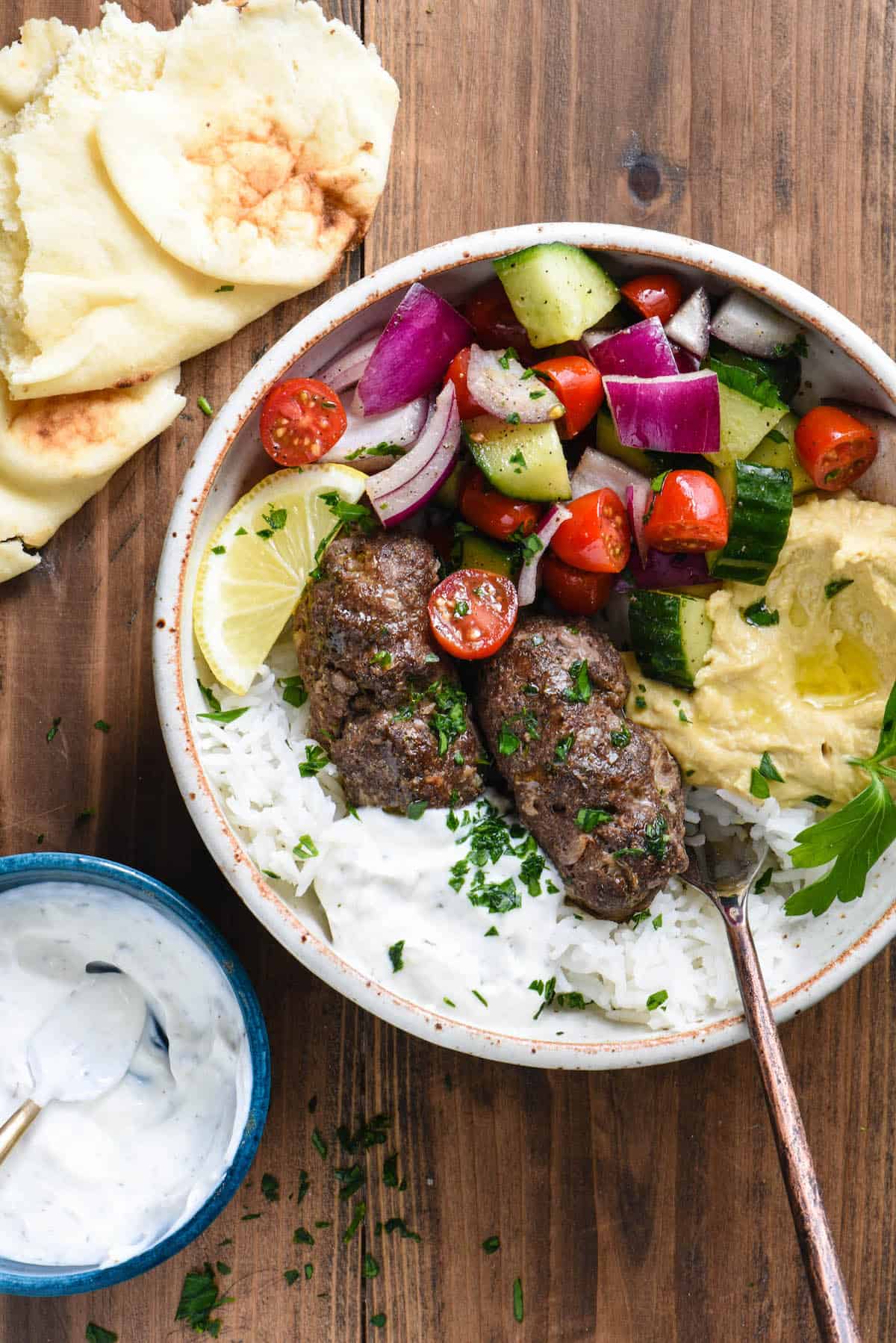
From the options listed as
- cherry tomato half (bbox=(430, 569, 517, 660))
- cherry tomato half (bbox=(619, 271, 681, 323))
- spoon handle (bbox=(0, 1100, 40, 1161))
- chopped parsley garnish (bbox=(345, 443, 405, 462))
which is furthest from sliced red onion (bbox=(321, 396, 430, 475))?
spoon handle (bbox=(0, 1100, 40, 1161))

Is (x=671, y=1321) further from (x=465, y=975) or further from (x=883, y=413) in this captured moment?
(x=883, y=413)

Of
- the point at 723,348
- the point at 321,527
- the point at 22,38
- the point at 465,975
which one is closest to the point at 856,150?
the point at 723,348

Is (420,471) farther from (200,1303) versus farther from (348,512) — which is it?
(200,1303)

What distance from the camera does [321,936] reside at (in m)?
2.50

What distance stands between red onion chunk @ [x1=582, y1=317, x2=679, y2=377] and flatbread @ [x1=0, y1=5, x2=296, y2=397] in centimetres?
93

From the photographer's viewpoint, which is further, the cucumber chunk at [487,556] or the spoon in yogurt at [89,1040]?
the spoon in yogurt at [89,1040]

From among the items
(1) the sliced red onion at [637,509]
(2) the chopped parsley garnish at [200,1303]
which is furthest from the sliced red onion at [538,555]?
(2) the chopped parsley garnish at [200,1303]

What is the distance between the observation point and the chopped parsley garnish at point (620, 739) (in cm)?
254

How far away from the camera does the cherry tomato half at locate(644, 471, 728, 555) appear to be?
8.43 ft

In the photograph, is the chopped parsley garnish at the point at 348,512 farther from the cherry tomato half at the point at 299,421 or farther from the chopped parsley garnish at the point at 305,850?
the chopped parsley garnish at the point at 305,850

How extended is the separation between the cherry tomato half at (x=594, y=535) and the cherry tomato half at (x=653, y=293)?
432 millimetres

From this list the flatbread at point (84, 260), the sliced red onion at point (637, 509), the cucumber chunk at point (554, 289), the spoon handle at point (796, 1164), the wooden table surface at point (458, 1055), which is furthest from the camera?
the wooden table surface at point (458, 1055)

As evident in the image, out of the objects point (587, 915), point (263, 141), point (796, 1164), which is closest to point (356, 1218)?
point (587, 915)

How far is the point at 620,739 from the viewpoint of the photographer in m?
2.55
